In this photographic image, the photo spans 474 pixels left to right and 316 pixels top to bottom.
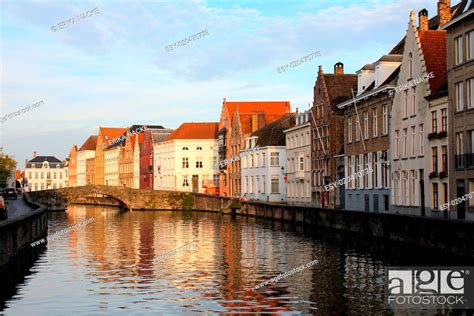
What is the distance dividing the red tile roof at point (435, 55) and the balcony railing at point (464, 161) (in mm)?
6156

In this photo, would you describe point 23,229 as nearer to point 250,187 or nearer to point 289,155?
point 289,155

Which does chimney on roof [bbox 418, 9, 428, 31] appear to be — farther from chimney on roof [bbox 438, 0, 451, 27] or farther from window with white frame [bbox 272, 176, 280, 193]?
window with white frame [bbox 272, 176, 280, 193]

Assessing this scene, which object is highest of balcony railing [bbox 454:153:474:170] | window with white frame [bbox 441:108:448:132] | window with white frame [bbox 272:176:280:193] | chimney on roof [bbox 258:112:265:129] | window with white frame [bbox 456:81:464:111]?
chimney on roof [bbox 258:112:265:129]

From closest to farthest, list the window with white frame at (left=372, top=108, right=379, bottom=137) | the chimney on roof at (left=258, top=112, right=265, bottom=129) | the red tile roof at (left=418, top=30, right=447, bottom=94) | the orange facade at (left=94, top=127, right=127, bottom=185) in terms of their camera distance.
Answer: the red tile roof at (left=418, top=30, right=447, bottom=94) < the window with white frame at (left=372, top=108, right=379, bottom=137) < the chimney on roof at (left=258, top=112, right=265, bottom=129) < the orange facade at (left=94, top=127, right=127, bottom=185)

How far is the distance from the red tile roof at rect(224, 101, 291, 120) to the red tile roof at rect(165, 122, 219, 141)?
43.1 ft

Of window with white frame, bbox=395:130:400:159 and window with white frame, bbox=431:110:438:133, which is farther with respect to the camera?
window with white frame, bbox=395:130:400:159

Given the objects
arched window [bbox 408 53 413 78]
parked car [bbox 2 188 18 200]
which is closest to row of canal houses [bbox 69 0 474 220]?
arched window [bbox 408 53 413 78]

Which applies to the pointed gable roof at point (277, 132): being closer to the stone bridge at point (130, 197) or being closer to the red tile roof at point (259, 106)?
the stone bridge at point (130, 197)

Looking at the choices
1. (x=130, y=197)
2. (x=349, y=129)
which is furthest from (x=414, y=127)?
(x=130, y=197)

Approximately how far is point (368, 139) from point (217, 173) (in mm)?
58522

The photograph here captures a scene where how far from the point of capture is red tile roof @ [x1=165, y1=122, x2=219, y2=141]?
126750 mm

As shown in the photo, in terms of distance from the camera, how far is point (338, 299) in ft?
79.6

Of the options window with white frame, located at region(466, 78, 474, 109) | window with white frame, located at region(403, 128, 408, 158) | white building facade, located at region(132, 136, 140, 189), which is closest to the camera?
window with white frame, located at region(466, 78, 474, 109)

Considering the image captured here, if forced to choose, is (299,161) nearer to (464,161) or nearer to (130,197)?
(130,197)
